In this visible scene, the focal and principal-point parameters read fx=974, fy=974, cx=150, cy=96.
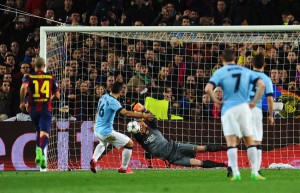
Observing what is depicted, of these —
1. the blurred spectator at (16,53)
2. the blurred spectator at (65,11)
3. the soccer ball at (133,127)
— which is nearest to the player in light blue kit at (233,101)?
the soccer ball at (133,127)

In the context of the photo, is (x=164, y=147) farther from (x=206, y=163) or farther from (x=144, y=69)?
(x=144, y=69)

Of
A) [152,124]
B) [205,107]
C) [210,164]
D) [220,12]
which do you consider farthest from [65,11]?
[210,164]

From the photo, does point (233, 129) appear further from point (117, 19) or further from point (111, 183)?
point (117, 19)

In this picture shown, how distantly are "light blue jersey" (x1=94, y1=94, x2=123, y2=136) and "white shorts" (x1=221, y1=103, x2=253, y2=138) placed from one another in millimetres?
4703

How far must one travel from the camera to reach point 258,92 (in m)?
15.5

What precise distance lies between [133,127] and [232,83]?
5.88 m

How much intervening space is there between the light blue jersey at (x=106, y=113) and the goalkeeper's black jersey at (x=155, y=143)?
4.83 ft

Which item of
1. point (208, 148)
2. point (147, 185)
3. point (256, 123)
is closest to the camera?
point (147, 185)

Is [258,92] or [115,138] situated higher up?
[258,92]

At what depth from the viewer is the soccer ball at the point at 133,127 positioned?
2072cm

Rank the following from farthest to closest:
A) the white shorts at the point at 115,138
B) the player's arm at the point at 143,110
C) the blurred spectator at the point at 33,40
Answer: the blurred spectator at the point at 33,40 → the player's arm at the point at 143,110 → the white shorts at the point at 115,138

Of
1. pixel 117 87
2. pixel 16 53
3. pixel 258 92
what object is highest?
pixel 16 53

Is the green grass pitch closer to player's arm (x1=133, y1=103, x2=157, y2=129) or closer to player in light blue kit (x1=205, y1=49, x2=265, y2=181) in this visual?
player in light blue kit (x1=205, y1=49, x2=265, y2=181)

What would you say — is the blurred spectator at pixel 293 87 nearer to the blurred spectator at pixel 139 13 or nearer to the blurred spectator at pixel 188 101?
the blurred spectator at pixel 188 101
